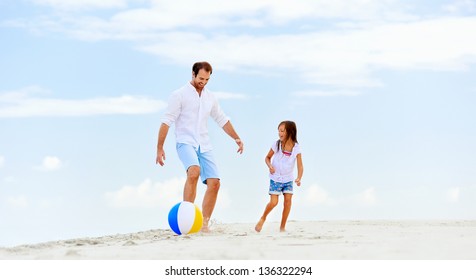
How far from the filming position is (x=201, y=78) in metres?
9.80

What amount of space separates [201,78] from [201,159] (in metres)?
1.15

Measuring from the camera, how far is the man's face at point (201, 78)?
9.78 m

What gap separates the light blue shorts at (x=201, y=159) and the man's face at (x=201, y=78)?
34.7 inches

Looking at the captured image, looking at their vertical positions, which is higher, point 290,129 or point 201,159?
point 290,129

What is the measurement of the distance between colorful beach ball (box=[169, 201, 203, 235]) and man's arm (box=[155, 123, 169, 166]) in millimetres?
780

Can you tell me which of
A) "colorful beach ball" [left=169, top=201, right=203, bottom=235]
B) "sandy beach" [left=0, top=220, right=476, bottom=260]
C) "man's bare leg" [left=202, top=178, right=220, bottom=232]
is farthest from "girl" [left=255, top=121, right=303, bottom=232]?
"sandy beach" [left=0, top=220, right=476, bottom=260]

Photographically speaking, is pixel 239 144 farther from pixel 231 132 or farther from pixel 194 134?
pixel 194 134

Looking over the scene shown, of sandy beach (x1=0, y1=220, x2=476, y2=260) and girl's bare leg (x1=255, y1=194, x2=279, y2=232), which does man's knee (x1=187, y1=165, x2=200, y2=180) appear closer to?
sandy beach (x1=0, y1=220, x2=476, y2=260)

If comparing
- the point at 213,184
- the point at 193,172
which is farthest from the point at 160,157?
the point at 213,184

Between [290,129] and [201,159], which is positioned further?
[290,129]
